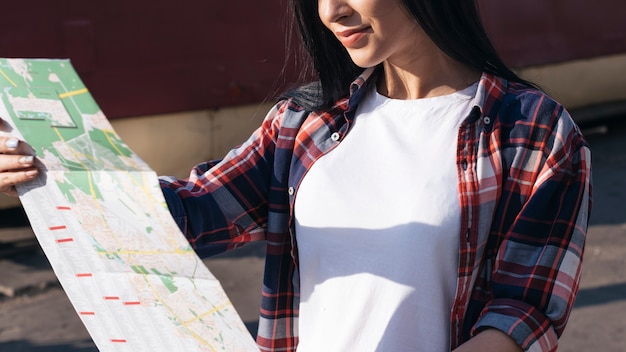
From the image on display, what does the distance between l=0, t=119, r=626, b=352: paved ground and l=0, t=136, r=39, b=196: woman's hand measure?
2635 millimetres

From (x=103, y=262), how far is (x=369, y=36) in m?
0.52

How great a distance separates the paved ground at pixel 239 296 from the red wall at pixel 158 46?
960 millimetres

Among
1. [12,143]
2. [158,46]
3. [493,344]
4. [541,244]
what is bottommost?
[158,46]

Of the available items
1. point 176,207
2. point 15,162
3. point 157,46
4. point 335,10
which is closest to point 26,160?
point 15,162

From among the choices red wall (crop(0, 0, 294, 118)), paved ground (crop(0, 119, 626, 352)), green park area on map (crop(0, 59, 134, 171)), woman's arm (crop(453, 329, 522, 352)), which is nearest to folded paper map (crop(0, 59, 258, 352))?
green park area on map (crop(0, 59, 134, 171))

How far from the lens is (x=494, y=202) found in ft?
4.42

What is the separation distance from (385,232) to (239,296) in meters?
3.00

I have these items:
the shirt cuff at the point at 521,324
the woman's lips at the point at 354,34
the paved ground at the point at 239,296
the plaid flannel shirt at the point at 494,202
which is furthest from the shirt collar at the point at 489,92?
the paved ground at the point at 239,296

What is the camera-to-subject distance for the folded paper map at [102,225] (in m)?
1.17

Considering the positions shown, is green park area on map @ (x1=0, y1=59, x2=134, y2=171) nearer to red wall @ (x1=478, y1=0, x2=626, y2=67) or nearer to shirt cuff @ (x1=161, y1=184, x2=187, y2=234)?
shirt cuff @ (x1=161, y1=184, x2=187, y2=234)

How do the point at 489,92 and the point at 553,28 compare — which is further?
the point at 553,28

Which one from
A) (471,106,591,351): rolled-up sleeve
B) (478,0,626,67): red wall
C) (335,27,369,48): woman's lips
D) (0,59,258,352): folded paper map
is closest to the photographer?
(0,59,258,352): folded paper map

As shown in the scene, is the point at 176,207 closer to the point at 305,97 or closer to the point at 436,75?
the point at 305,97

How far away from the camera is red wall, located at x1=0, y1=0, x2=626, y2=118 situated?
4.61 metres
